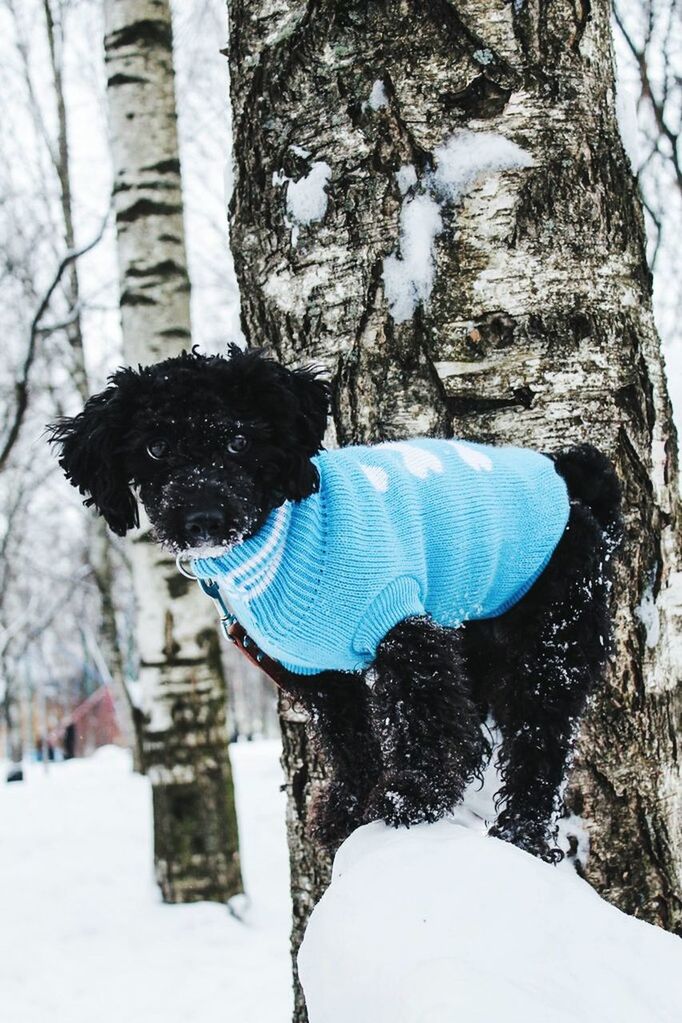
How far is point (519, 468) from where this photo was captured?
7.14 ft

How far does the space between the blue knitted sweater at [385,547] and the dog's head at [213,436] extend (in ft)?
0.29

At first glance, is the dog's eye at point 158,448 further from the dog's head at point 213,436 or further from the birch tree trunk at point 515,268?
the birch tree trunk at point 515,268

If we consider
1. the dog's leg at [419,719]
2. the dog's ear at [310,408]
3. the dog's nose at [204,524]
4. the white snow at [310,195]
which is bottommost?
the dog's leg at [419,719]

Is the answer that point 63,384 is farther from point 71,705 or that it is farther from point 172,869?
point 71,705

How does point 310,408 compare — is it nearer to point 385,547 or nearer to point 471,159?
point 385,547

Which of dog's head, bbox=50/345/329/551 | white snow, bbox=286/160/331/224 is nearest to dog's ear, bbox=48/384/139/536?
dog's head, bbox=50/345/329/551

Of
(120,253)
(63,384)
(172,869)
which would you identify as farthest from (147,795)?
(63,384)

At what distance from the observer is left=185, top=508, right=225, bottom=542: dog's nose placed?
192 cm

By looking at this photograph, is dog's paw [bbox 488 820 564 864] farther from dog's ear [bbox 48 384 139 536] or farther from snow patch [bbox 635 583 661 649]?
dog's ear [bbox 48 384 139 536]

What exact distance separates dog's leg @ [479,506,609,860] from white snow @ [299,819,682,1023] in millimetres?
461

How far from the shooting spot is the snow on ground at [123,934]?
425 cm

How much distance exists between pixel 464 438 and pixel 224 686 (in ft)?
13.5

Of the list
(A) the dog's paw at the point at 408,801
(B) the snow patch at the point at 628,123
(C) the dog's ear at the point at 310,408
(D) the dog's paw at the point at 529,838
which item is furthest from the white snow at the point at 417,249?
(D) the dog's paw at the point at 529,838

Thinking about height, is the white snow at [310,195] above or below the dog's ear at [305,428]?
above
